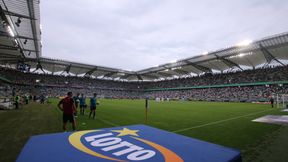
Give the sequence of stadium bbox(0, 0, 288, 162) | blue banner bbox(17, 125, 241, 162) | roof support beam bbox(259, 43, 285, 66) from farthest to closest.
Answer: roof support beam bbox(259, 43, 285, 66) < stadium bbox(0, 0, 288, 162) < blue banner bbox(17, 125, 241, 162)

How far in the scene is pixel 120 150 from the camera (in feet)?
13.7

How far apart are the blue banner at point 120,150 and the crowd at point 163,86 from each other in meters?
35.0

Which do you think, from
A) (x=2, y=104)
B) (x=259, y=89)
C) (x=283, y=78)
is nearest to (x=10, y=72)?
(x=2, y=104)

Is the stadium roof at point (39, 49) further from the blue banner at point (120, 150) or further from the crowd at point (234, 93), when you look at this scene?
the blue banner at point (120, 150)

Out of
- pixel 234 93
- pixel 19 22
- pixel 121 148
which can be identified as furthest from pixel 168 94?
pixel 121 148

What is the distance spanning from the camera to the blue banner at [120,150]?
3682 mm

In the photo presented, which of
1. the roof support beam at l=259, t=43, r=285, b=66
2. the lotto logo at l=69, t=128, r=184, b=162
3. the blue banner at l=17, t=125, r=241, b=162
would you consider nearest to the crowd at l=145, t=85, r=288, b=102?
the roof support beam at l=259, t=43, r=285, b=66

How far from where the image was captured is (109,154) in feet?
12.7

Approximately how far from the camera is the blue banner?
145 inches

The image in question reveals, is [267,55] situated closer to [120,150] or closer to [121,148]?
[121,148]

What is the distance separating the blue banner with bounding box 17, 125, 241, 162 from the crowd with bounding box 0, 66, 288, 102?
35.0m

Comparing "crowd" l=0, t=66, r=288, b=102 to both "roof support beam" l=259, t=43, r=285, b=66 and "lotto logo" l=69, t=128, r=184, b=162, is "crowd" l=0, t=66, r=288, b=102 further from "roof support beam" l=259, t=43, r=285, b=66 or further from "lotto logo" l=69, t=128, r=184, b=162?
"lotto logo" l=69, t=128, r=184, b=162

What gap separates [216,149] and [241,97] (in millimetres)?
51796

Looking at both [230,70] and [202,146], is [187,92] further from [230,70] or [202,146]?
[202,146]
